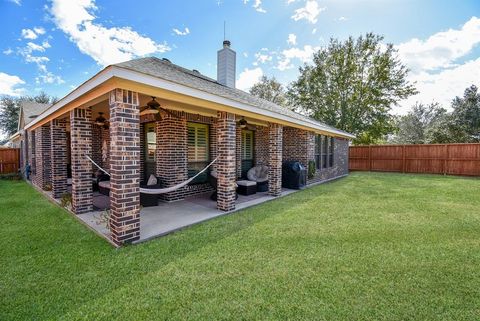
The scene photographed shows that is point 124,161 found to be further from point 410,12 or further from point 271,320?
point 410,12

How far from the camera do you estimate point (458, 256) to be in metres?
3.02

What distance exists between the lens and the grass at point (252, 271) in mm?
1995

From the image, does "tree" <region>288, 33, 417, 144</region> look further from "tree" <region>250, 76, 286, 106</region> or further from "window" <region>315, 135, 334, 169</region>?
"window" <region>315, 135, 334, 169</region>

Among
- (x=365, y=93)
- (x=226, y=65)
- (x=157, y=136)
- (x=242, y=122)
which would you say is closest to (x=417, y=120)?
(x=365, y=93)

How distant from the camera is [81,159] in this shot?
15.8 ft

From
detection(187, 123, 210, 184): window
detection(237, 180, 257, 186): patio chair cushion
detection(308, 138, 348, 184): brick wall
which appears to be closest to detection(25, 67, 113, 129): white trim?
detection(187, 123, 210, 184): window

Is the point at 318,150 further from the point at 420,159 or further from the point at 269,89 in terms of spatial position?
the point at 269,89

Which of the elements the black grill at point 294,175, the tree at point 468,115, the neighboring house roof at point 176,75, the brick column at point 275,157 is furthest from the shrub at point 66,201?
the tree at point 468,115

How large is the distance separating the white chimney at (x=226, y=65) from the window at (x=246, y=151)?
2.10m

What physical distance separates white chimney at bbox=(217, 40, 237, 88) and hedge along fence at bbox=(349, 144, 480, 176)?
12.0 m

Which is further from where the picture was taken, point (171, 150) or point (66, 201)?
point (171, 150)

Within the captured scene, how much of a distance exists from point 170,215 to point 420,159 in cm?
1570

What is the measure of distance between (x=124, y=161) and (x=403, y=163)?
16671 mm

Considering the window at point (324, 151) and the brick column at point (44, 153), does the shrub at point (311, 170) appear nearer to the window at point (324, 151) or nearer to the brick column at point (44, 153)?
the window at point (324, 151)
